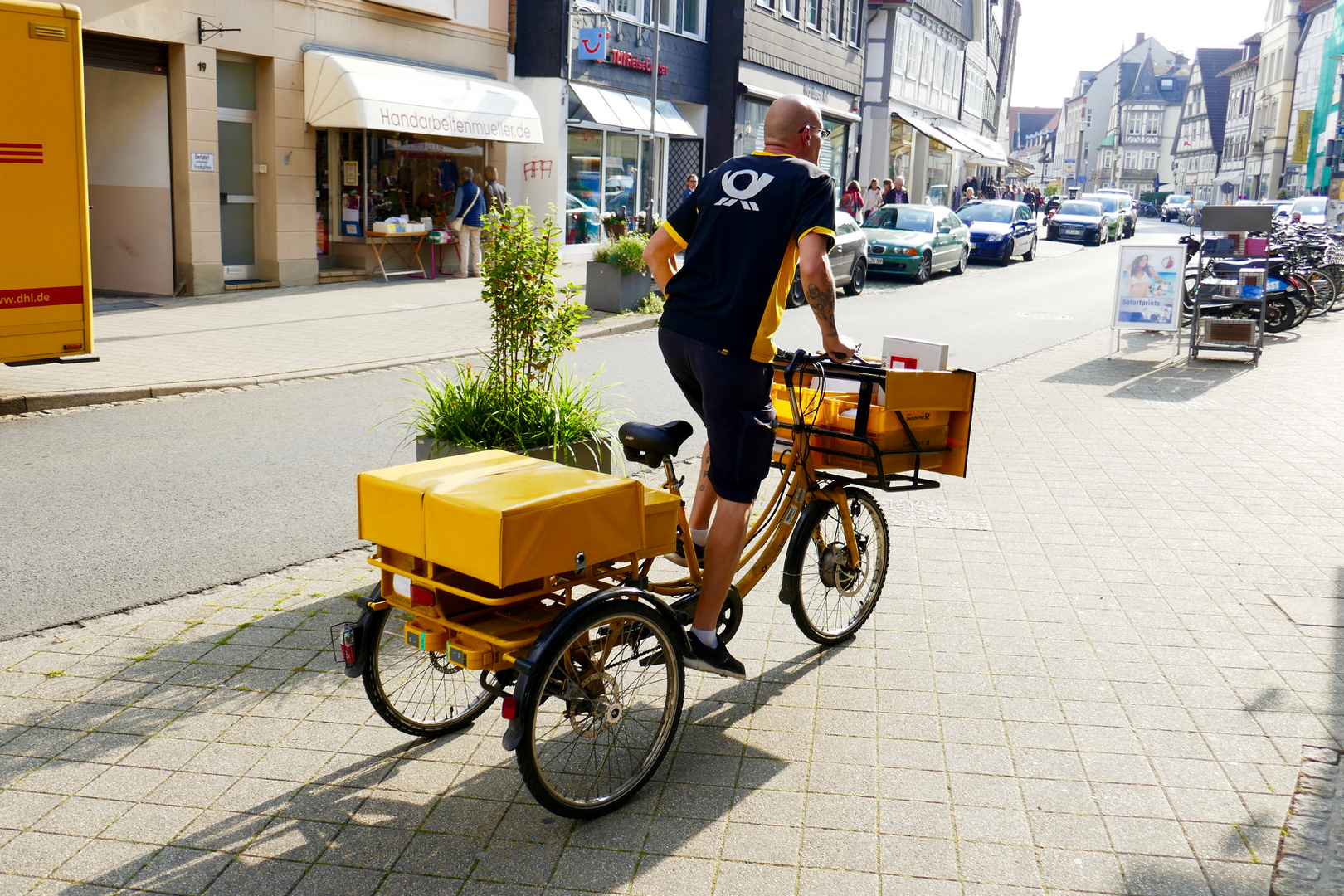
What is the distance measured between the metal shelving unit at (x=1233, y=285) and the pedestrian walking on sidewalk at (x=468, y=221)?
34.8 ft

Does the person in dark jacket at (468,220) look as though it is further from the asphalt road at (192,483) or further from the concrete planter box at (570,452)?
the concrete planter box at (570,452)

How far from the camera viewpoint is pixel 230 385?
10.4 m

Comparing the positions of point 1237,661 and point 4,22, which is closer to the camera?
point 1237,661

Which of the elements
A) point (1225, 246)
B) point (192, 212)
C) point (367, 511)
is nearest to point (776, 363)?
point (367, 511)

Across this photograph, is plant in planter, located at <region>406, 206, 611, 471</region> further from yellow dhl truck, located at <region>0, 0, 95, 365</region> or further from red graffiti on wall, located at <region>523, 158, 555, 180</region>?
red graffiti on wall, located at <region>523, 158, 555, 180</region>

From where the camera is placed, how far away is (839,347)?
4.29 meters

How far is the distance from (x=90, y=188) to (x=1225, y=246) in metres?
15.2

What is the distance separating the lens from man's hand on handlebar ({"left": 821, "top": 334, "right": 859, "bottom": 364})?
427cm

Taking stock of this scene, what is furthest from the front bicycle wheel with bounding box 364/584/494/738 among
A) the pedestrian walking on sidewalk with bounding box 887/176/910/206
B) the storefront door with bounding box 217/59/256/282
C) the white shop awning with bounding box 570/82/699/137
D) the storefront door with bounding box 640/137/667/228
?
the pedestrian walking on sidewalk with bounding box 887/176/910/206

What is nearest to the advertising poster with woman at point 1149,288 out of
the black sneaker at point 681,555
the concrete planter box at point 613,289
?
the concrete planter box at point 613,289

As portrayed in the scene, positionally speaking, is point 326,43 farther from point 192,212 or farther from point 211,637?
point 211,637

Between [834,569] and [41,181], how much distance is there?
24.1ft

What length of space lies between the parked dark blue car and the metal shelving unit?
49.1 ft

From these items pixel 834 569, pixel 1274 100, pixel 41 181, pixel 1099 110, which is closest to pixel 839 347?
pixel 834 569
